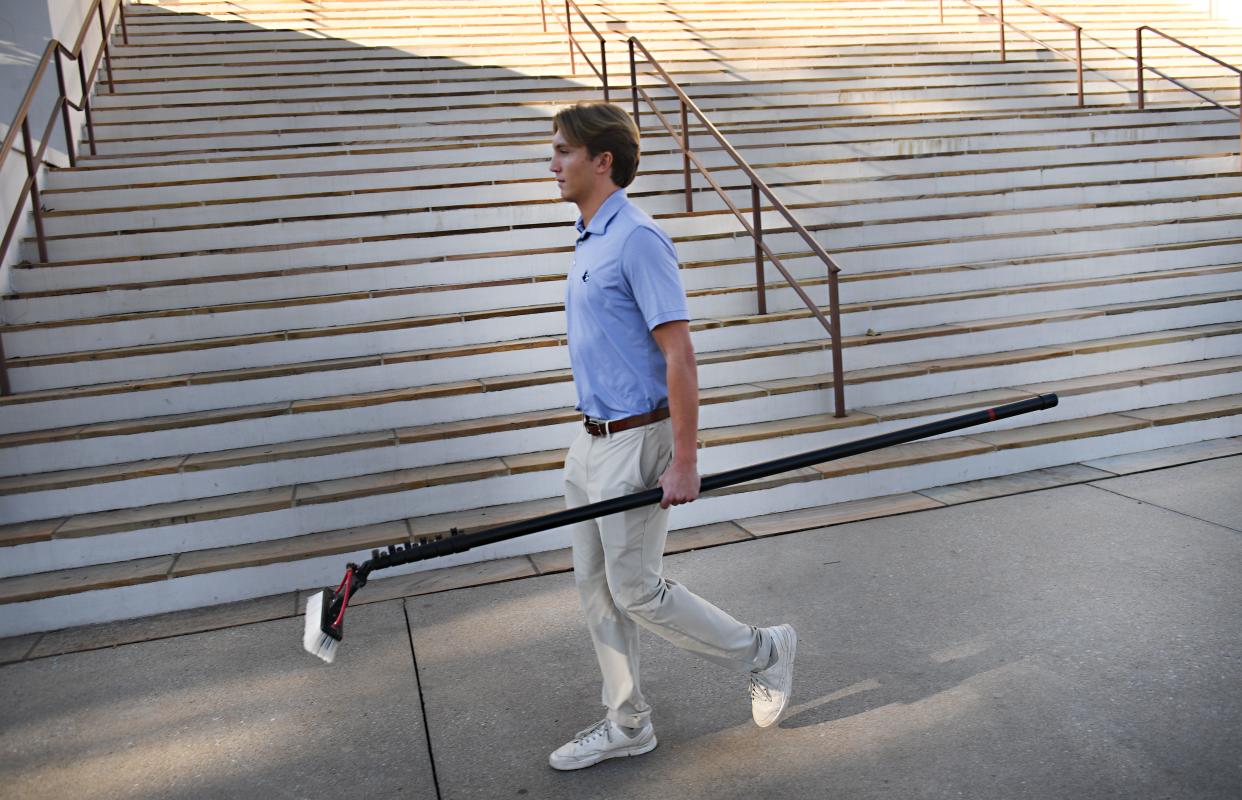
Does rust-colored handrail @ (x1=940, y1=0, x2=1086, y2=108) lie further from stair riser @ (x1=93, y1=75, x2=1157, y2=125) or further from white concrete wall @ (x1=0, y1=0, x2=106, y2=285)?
white concrete wall @ (x1=0, y1=0, x2=106, y2=285)

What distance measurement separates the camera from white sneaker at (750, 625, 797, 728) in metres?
3.17

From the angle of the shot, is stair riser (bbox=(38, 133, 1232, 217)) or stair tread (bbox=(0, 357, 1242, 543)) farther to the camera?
stair riser (bbox=(38, 133, 1232, 217))

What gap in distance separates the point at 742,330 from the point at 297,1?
281 inches

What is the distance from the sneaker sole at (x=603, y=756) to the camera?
308 centimetres

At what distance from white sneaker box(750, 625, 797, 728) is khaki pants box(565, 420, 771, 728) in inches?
1.6

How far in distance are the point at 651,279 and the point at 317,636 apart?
118cm

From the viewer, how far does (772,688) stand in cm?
317

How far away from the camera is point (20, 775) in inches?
130

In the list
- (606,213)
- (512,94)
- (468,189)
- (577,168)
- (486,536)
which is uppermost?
(512,94)

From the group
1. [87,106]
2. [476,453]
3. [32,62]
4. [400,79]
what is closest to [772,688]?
[476,453]

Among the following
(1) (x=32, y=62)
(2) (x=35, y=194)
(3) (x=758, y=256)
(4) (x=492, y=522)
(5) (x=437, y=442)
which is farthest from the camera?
(1) (x=32, y=62)

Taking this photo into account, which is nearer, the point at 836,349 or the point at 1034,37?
the point at 836,349

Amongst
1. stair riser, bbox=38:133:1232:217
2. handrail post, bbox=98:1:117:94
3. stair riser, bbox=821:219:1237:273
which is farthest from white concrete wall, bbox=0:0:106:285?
stair riser, bbox=821:219:1237:273

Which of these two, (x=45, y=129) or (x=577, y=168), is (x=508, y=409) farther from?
(x=45, y=129)
